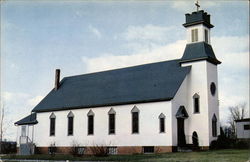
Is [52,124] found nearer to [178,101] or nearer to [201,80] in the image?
[178,101]

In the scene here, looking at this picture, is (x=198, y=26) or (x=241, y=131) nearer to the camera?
(x=198, y=26)

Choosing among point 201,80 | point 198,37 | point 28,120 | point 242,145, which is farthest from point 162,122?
point 28,120

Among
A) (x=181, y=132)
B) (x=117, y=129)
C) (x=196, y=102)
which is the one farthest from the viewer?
(x=117, y=129)

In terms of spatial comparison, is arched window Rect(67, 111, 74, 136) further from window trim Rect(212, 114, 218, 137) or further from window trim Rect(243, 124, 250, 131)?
window trim Rect(243, 124, 250, 131)

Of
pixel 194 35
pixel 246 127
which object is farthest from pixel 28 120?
pixel 246 127

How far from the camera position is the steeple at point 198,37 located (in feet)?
140

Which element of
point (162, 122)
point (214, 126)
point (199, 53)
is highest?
point (199, 53)

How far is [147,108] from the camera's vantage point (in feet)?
135

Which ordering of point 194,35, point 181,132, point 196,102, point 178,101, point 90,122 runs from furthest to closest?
point 90,122
point 194,35
point 196,102
point 178,101
point 181,132

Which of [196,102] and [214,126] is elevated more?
[196,102]

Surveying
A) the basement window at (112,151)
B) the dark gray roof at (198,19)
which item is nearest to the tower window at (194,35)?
the dark gray roof at (198,19)

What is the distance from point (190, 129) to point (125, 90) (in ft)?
29.2

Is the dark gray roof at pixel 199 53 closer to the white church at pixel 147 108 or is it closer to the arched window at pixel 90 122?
the white church at pixel 147 108

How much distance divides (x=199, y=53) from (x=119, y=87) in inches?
416
